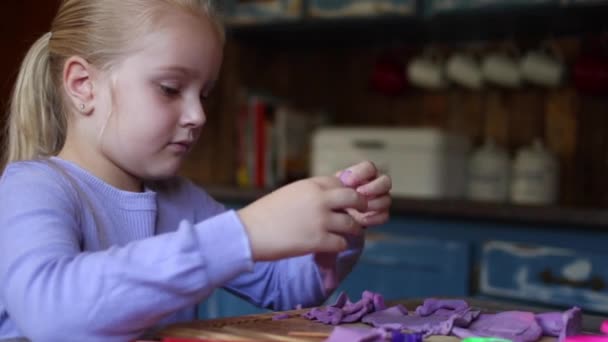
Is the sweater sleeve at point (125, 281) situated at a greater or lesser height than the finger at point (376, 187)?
lesser

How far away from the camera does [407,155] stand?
236cm

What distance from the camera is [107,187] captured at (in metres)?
0.93

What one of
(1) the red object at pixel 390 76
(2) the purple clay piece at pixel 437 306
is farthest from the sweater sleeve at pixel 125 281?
(1) the red object at pixel 390 76

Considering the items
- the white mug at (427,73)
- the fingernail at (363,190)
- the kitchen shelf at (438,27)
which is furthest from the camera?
the white mug at (427,73)

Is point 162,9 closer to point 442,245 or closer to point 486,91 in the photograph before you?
point 442,245

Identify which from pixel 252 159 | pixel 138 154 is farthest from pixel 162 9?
pixel 252 159

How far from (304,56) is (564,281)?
4.68 ft

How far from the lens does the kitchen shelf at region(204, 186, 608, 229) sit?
1.86 m

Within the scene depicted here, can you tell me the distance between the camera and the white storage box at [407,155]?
2.33 metres

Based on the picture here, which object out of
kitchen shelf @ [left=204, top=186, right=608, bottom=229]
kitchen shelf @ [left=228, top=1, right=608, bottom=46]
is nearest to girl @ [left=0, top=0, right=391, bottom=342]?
kitchen shelf @ [left=204, top=186, right=608, bottom=229]

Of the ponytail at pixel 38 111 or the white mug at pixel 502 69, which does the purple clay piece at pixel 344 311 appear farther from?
the white mug at pixel 502 69

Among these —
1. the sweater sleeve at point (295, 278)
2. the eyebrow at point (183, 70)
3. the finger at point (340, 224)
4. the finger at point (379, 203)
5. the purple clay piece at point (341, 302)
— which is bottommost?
the sweater sleeve at point (295, 278)

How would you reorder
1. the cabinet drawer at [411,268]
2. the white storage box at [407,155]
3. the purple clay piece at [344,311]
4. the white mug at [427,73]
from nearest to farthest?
1. the purple clay piece at [344,311]
2. the cabinet drawer at [411,268]
3. the white storage box at [407,155]
4. the white mug at [427,73]

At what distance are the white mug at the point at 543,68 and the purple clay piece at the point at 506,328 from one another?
1.77 meters
